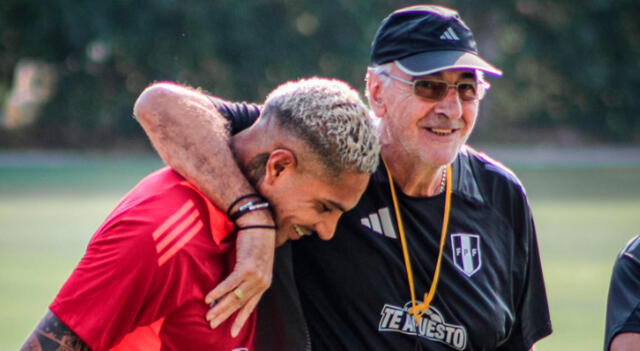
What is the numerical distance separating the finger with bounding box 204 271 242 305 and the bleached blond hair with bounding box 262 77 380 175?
0.47 metres

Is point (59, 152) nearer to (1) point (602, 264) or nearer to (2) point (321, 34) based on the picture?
(2) point (321, 34)

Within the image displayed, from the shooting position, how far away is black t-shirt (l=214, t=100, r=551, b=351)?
12.0 ft

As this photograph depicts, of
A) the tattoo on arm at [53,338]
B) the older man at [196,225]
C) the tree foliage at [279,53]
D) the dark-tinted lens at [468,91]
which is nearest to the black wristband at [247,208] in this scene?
the older man at [196,225]

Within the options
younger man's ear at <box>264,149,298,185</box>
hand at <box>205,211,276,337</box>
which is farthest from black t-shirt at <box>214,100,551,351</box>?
hand at <box>205,211,276,337</box>

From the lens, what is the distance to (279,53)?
1387 inches

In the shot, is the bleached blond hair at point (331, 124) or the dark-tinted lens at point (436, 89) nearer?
the bleached blond hair at point (331, 124)

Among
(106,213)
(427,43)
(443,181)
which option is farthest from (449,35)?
(106,213)

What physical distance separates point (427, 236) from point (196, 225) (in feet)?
3.68

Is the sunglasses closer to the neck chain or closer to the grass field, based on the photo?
the neck chain

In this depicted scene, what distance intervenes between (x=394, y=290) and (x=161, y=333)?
1079 mm

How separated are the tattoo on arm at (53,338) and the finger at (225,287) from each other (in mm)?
399

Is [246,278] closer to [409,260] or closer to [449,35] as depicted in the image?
[409,260]

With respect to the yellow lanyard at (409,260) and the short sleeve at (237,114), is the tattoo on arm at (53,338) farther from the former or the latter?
the yellow lanyard at (409,260)

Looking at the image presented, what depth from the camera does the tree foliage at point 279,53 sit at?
3328cm
